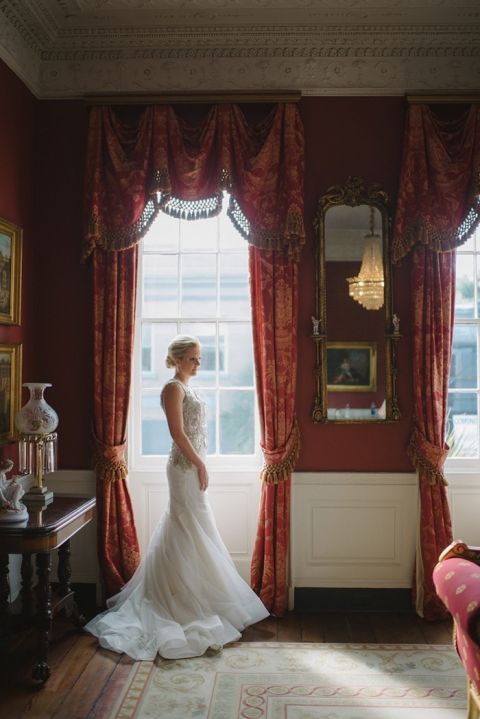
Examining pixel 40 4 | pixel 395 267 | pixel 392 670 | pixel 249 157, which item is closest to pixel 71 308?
pixel 249 157

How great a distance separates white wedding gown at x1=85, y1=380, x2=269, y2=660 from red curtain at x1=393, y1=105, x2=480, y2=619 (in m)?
1.29

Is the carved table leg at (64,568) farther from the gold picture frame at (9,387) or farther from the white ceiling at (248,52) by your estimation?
the white ceiling at (248,52)

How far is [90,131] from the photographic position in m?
4.21

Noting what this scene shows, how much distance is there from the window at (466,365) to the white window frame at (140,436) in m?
1.38

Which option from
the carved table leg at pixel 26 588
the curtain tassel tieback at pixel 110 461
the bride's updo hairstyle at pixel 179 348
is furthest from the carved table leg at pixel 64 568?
the bride's updo hairstyle at pixel 179 348

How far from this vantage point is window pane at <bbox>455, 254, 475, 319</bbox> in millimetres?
4492

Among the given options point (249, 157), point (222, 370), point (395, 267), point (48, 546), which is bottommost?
point (48, 546)

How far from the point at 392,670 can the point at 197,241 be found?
294cm

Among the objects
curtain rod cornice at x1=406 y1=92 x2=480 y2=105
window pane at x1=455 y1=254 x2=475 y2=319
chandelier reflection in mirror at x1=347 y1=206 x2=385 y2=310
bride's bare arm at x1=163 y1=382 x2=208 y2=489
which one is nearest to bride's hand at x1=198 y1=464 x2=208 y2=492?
bride's bare arm at x1=163 y1=382 x2=208 y2=489

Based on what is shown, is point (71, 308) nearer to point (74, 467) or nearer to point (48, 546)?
point (74, 467)

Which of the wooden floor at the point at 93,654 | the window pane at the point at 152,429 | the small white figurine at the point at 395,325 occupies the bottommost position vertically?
the wooden floor at the point at 93,654

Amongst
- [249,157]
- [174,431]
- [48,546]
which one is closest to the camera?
[48,546]

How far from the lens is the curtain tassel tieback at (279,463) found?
13.6 ft

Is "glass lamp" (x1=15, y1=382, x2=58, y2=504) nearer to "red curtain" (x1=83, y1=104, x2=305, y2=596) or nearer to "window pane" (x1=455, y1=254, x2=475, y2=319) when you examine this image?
"red curtain" (x1=83, y1=104, x2=305, y2=596)
